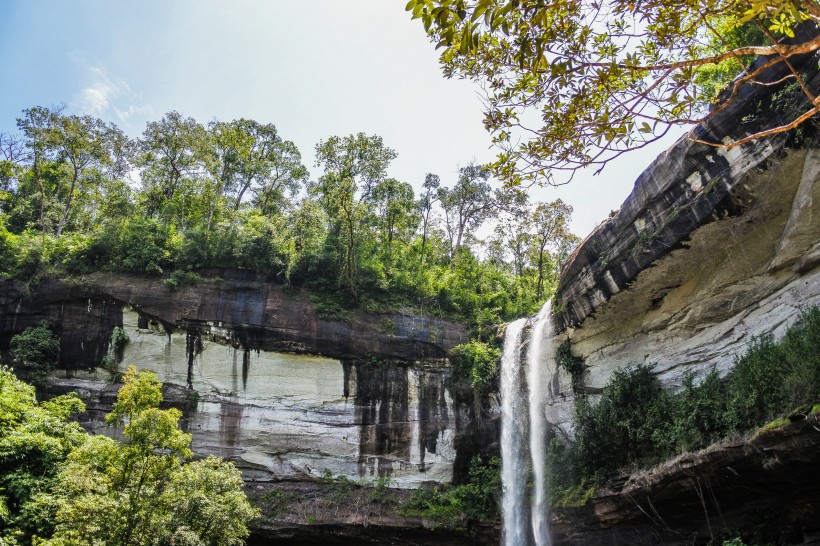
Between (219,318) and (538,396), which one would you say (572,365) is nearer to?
(538,396)

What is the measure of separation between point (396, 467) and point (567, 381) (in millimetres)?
6483

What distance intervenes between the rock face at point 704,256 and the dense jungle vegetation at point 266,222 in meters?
6.82

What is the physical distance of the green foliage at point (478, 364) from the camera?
1866cm

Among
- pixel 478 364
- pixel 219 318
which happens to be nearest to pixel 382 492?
pixel 478 364

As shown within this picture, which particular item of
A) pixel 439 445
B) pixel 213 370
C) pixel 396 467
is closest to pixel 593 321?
pixel 439 445

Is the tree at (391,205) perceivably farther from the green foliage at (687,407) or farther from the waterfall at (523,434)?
the green foliage at (687,407)

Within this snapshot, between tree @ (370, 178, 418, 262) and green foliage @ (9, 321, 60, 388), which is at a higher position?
tree @ (370, 178, 418, 262)

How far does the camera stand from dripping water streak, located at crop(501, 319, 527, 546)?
15.5 m

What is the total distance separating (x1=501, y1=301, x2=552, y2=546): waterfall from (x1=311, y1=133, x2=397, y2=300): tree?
649cm

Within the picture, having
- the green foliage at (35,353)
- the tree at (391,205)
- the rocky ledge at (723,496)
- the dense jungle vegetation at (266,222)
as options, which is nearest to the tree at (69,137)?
the dense jungle vegetation at (266,222)

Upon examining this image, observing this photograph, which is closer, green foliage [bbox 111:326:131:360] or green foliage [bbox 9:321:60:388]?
green foliage [bbox 9:321:60:388]

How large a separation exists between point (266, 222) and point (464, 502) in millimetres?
12466

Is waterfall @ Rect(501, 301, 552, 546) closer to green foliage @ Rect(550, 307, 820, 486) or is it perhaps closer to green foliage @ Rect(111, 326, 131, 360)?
green foliage @ Rect(550, 307, 820, 486)

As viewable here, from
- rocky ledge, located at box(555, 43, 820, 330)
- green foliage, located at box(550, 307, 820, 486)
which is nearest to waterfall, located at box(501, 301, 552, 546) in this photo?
green foliage, located at box(550, 307, 820, 486)
